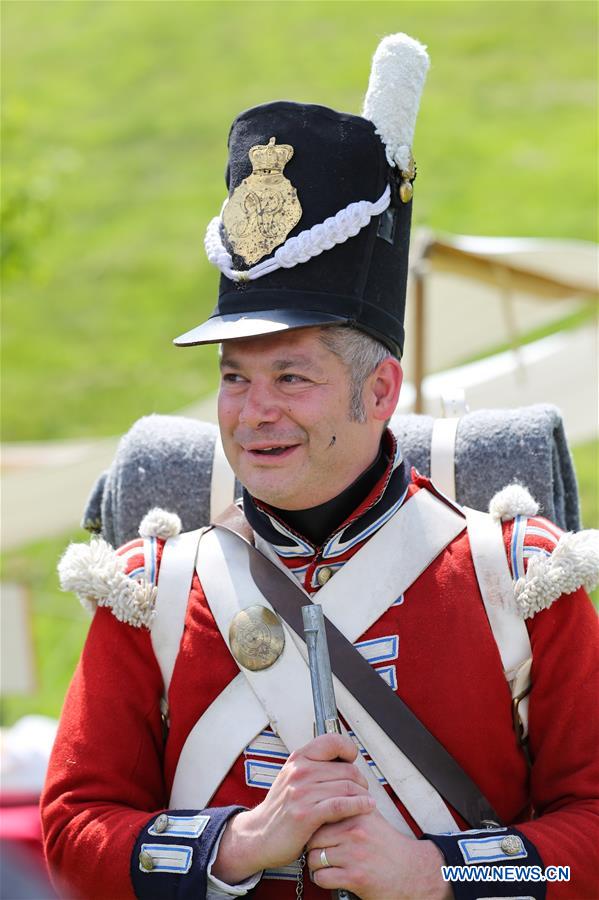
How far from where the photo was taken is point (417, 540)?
2.71 meters

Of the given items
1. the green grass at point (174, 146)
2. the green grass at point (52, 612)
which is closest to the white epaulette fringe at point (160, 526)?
the green grass at point (52, 612)

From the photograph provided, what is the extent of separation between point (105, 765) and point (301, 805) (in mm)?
485

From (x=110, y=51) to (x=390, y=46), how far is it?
16.6 m

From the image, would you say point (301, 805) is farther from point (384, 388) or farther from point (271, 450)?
point (384, 388)

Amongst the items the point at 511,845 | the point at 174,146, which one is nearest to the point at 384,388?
the point at 511,845

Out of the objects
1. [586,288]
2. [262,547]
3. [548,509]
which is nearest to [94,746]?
[262,547]

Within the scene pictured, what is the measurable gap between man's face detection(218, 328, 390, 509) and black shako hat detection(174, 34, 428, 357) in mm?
77

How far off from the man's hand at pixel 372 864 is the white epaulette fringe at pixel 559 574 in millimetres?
531

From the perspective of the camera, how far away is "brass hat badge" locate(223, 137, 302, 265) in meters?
2.62

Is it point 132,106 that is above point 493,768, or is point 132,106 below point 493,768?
above

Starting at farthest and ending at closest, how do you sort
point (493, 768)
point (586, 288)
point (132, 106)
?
point (132, 106), point (586, 288), point (493, 768)

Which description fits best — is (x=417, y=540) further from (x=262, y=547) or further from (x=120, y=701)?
(x=120, y=701)

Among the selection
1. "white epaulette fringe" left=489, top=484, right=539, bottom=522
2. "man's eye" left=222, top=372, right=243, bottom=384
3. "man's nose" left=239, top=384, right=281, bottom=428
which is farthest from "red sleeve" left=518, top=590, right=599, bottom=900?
"man's eye" left=222, top=372, right=243, bottom=384

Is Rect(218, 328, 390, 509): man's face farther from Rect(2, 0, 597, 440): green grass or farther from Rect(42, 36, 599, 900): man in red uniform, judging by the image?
Rect(2, 0, 597, 440): green grass
